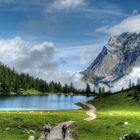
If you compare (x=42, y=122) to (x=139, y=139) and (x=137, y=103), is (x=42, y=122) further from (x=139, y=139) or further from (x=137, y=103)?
(x=137, y=103)

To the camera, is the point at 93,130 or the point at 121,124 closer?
the point at 93,130

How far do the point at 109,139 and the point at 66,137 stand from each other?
7199 mm

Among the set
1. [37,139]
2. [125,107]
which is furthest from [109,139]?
[125,107]

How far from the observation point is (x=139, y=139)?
53.5 metres

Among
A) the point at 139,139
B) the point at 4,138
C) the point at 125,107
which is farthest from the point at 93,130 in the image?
the point at 125,107

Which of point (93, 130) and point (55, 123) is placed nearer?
point (93, 130)

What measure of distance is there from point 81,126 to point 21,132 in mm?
16842

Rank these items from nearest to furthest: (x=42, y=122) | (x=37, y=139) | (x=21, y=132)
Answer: (x=37, y=139)
(x=21, y=132)
(x=42, y=122)

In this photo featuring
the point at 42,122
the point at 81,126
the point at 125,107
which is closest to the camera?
the point at 81,126

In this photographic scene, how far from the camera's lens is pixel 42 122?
98.9m

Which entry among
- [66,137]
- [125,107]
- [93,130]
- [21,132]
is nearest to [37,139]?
[66,137]

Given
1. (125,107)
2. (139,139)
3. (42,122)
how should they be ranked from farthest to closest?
(125,107), (42,122), (139,139)

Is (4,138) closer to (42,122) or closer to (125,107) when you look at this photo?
(42,122)

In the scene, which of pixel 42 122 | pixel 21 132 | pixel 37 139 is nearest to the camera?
pixel 37 139
